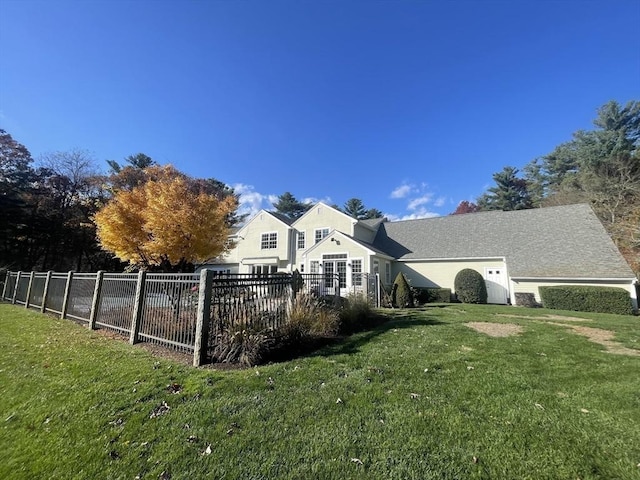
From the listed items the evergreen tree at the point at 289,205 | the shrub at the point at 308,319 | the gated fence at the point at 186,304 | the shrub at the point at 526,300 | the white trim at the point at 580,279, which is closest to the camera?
the gated fence at the point at 186,304

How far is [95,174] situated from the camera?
29.8 meters

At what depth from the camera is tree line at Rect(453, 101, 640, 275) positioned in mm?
21422

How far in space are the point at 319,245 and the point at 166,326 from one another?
49.0ft

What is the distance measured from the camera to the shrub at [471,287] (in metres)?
17.7

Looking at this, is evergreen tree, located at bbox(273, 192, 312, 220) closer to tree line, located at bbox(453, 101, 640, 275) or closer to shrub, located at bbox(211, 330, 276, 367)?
tree line, located at bbox(453, 101, 640, 275)

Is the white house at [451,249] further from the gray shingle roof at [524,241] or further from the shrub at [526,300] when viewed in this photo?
the shrub at [526,300]

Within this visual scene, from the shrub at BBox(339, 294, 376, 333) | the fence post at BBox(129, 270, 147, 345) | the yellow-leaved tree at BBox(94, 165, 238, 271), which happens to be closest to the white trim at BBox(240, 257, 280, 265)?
the yellow-leaved tree at BBox(94, 165, 238, 271)

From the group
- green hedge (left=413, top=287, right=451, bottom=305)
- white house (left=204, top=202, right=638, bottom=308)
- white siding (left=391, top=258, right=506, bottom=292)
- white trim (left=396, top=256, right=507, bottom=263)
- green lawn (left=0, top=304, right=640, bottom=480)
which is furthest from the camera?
white siding (left=391, top=258, right=506, bottom=292)

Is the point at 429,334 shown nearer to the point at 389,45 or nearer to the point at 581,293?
the point at 581,293

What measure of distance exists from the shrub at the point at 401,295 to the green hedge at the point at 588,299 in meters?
7.16

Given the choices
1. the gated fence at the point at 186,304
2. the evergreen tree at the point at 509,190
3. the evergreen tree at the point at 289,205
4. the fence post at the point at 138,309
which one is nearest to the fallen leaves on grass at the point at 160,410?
the gated fence at the point at 186,304

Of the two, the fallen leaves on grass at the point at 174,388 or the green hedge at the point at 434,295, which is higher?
the green hedge at the point at 434,295

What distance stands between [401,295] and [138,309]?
39.1 feet

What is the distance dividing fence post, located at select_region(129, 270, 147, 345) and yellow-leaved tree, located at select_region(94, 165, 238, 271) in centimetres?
668
